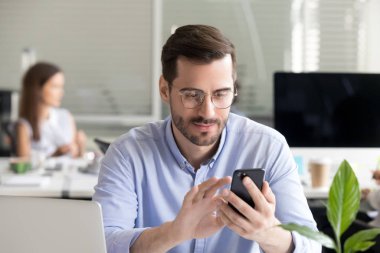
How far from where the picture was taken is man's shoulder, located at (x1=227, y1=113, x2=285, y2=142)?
2014 millimetres

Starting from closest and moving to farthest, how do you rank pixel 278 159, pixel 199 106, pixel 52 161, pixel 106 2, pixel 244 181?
pixel 244 181, pixel 199 106, pixel 278 159, pixel 52 161, pixel 106 2

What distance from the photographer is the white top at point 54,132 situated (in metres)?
4.84

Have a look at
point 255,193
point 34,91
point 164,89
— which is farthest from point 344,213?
point 34,91

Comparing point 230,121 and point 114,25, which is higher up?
point 114,25

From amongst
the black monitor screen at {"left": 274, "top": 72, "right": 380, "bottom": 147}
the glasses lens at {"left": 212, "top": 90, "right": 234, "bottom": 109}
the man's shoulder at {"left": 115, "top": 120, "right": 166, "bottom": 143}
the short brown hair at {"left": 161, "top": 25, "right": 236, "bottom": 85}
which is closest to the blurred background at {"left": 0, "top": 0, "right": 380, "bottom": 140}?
the black monitor screen at {"left": 274, "top": 72, "right": 380, "bottom": 147}

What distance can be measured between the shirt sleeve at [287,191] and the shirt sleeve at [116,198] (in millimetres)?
393

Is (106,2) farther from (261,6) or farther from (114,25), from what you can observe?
(261,6)

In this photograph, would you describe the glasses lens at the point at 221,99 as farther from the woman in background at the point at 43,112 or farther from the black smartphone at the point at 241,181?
the woman in background at the point at 43,112

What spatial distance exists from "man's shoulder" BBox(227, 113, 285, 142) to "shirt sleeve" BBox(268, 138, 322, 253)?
0.13 feet

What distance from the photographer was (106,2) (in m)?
5.70

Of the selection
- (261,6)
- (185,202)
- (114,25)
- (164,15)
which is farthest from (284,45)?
(185,202)

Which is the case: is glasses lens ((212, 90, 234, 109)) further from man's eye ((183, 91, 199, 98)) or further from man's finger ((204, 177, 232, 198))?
man's finger ((204, 177, 232, 198))

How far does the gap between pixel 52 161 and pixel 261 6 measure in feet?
8.15

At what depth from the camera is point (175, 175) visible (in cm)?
197
